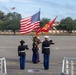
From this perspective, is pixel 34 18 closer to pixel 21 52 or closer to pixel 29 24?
pixel 29 24

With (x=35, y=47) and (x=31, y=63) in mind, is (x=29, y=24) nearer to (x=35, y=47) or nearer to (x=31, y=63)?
(x=35, y=47)

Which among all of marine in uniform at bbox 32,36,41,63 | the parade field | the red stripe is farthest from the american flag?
the parade field

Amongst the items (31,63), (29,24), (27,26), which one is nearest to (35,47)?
(31,63)

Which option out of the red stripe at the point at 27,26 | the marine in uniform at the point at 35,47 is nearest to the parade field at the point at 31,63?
the marine in uniform at the point at 35,47

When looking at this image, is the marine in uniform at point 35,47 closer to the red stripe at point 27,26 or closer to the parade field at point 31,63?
the parade field at point 31,63

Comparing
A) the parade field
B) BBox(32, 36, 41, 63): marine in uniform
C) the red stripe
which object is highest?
the red stripe

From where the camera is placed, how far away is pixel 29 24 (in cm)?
1756

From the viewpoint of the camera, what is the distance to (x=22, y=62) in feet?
53.4

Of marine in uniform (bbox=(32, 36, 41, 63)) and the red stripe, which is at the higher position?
the red stripe

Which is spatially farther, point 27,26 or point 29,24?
point 29,24

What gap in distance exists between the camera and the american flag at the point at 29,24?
17094mm

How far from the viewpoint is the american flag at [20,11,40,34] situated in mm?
17094

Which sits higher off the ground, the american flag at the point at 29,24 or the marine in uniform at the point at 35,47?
the american flag at the point at 29,24

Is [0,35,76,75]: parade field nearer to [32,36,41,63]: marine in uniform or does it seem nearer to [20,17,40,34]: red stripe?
[32,36,41,63]: marine in uniform
